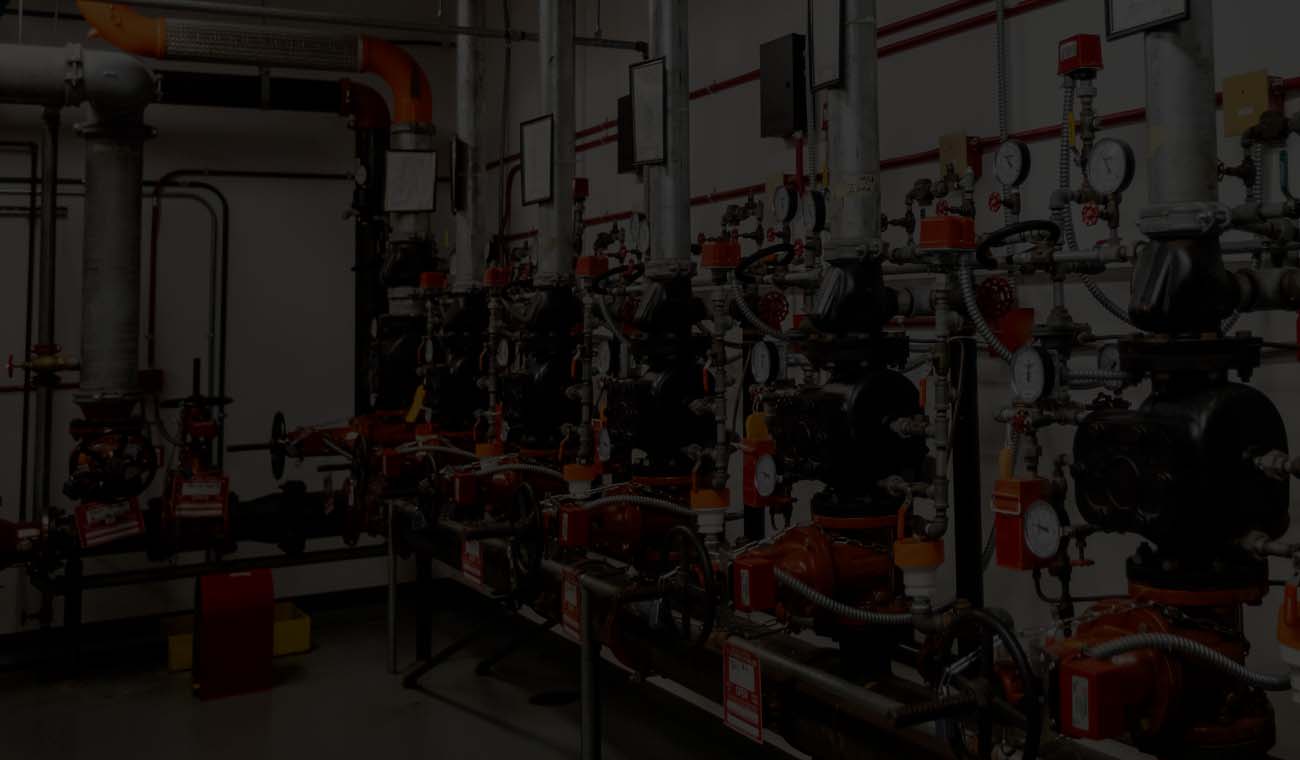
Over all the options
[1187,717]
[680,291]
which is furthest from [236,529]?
[1187,717]

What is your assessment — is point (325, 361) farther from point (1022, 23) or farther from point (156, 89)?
point (1022, 23)

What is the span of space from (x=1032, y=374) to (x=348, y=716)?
301cm

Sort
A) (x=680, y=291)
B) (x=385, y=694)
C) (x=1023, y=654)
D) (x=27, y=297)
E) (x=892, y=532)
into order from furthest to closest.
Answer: (x=27, y=297) < (x=385, y=694) < (x=680, y=291) < (x=892, y=532) < (x=1023, y=654)

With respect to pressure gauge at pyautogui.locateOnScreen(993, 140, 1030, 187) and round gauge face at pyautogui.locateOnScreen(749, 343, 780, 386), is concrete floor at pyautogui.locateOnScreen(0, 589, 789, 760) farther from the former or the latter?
pressure gauge at pyautogui.locateOnScreen(993, 140, 1030, 187)

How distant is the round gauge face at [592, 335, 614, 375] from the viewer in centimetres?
298

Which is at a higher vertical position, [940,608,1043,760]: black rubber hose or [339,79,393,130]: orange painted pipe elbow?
[339,79,393,130]: orange painted pipe elbow

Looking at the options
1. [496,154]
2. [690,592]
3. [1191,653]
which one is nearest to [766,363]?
[690,592]

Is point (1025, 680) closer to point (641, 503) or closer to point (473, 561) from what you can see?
point (641, 503)

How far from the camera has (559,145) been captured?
11.0 ft

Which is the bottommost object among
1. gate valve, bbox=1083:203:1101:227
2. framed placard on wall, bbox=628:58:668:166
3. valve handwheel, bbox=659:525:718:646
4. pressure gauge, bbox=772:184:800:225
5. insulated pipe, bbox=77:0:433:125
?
valve handwheel, bbox=659:525:718:646

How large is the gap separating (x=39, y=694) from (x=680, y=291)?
322 centimetres

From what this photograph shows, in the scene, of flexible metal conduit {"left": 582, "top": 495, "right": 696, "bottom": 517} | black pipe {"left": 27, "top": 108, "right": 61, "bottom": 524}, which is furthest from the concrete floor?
flexible metal conduit {"left": 582, "top": 495, "right": 696, "bottom": 517}

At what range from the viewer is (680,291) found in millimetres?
2711

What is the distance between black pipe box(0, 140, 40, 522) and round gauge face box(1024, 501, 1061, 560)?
468 centimetres
